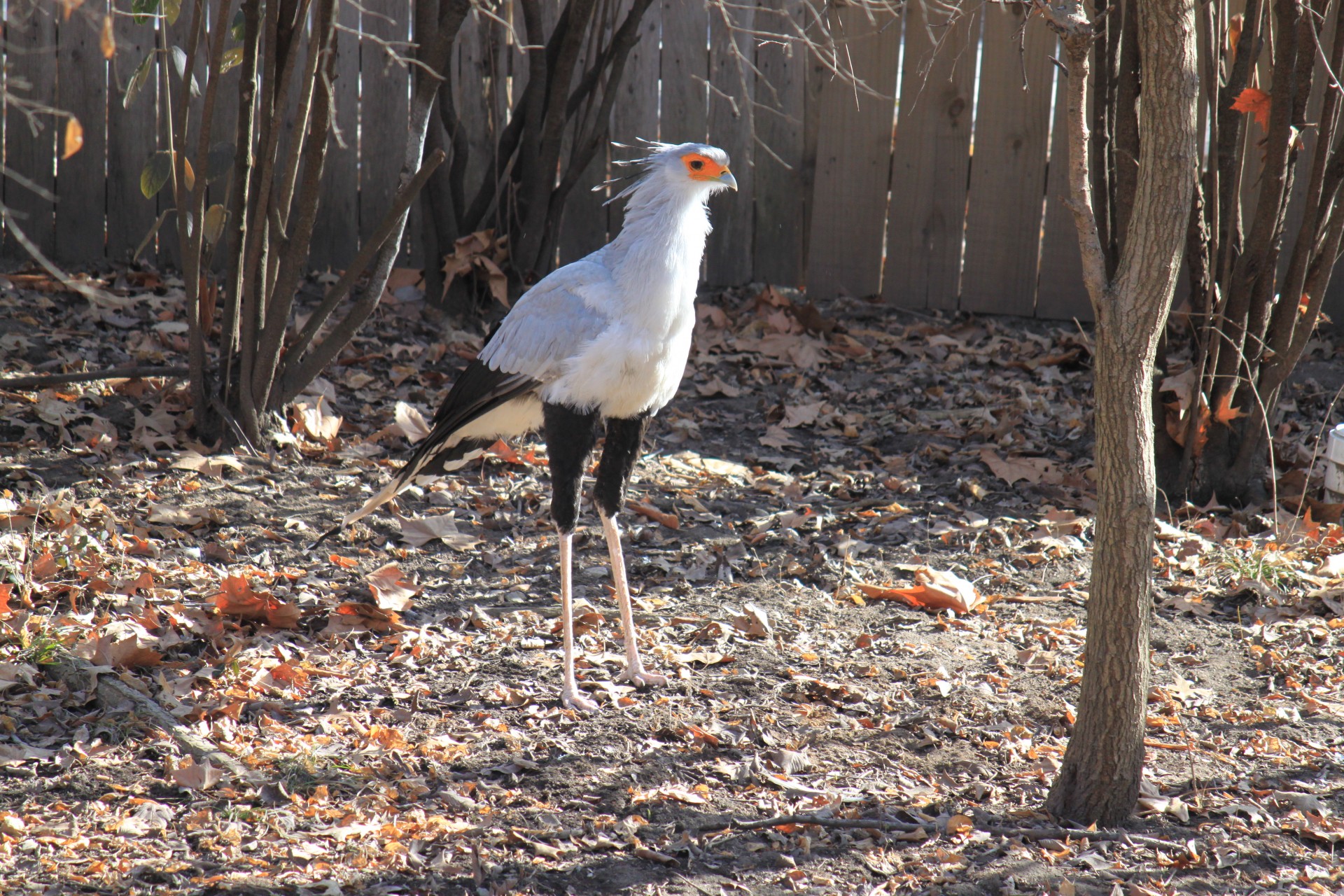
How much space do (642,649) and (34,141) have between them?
5641 millimetres

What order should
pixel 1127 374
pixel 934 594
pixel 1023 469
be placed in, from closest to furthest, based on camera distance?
pixel 1127 374 < pixel 934 594 < pixel 1023 469

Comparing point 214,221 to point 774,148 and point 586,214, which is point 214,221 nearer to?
point 586,214

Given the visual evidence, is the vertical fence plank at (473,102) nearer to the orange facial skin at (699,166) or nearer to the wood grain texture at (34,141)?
the wood grain texture at (34,141)

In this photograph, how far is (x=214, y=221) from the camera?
16.4 ft

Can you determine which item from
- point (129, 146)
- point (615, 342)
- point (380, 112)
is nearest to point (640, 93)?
point (380, 112)

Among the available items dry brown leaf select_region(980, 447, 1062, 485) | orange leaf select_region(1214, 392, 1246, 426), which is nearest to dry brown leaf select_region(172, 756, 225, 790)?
dry brown leaf select_region(980, 447, 1062, 485)

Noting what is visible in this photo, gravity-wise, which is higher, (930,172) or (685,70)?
(685,70)

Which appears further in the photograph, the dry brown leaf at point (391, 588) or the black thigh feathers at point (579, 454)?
the dry brown leaf at point (391, 588)

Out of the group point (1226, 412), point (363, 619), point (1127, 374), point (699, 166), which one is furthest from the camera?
point (1226, 412)

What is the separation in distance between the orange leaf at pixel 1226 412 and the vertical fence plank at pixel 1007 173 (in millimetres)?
2720

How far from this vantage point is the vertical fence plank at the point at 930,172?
755cm

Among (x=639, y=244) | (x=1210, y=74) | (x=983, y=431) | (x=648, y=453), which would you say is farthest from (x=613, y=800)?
(x=1210, y=74)

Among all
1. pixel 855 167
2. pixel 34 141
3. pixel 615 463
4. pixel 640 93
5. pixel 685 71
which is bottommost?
pixel 615 463

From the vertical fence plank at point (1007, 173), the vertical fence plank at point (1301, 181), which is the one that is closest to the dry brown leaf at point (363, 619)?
the vertical fence plank at point (1007, 173)
